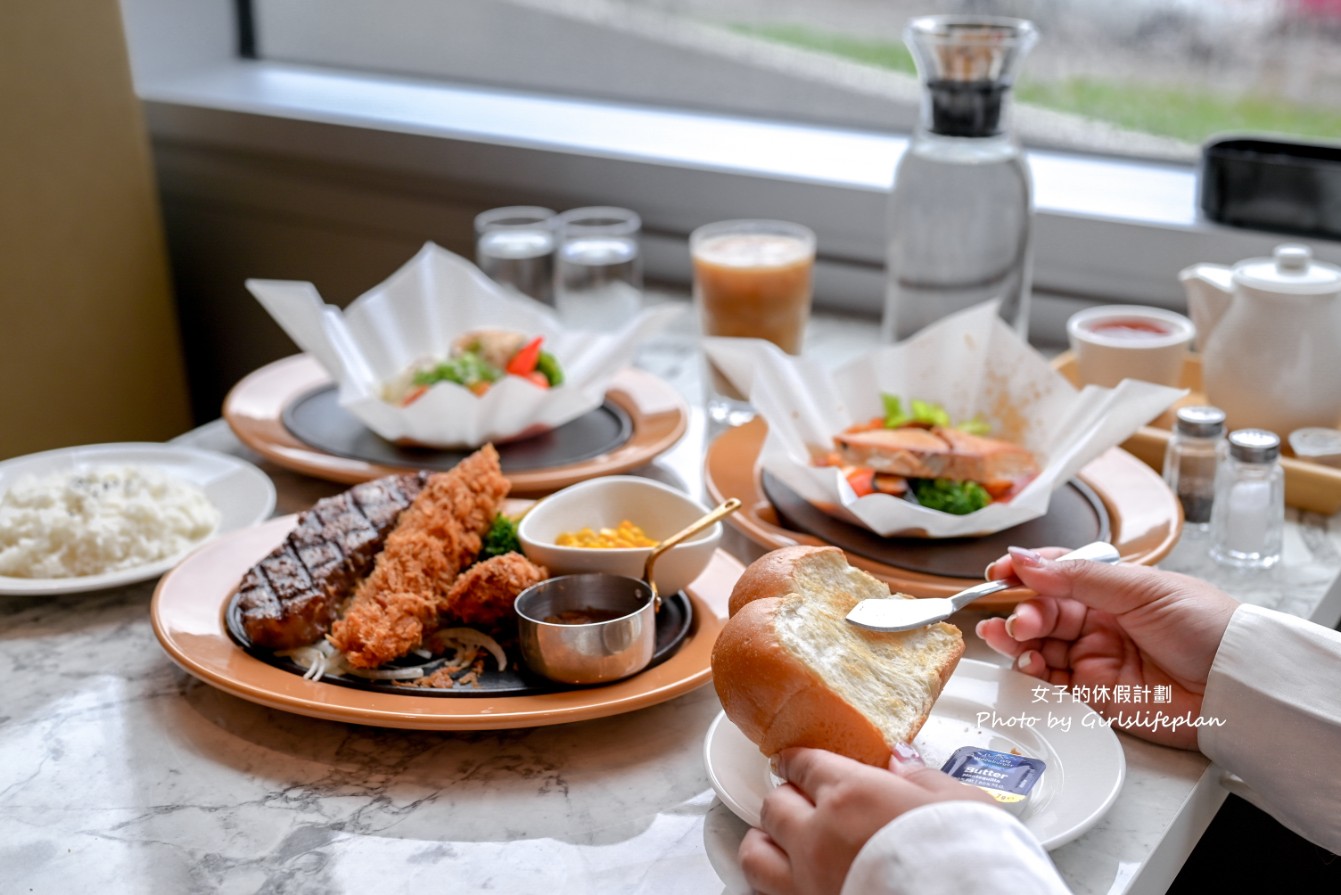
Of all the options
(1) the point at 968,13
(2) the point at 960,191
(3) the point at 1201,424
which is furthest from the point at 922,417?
(1) the point at 968,13

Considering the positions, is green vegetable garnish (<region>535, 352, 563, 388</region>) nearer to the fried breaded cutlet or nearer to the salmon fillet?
the fried breaded cutlet

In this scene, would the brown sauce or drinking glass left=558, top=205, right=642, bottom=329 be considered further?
drinking glass left=558, top=205, right=642, bottom=329

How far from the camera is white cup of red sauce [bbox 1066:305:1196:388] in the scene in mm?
1806

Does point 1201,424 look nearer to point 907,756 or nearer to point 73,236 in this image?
point 907,756

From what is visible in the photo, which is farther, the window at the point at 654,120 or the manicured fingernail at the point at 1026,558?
the window at the point at 654,120

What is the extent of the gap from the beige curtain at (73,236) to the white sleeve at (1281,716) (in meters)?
2.34

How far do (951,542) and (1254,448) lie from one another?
1.19 feet

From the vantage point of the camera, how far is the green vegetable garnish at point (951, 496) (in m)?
1.52

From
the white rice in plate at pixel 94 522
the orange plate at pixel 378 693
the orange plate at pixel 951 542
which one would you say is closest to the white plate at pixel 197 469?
the white rice in plate at pixel 94 522

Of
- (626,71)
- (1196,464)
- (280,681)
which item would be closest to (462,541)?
(280,681)

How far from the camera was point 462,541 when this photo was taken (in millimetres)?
1394

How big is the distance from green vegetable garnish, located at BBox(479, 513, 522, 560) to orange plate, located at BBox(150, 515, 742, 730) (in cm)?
20

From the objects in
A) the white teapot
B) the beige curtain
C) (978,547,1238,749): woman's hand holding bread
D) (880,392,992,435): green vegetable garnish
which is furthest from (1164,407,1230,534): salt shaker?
the beige curtain

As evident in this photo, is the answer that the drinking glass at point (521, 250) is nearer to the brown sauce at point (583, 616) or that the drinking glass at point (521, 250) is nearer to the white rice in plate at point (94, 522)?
the white rice in plate at point (94, 522)
